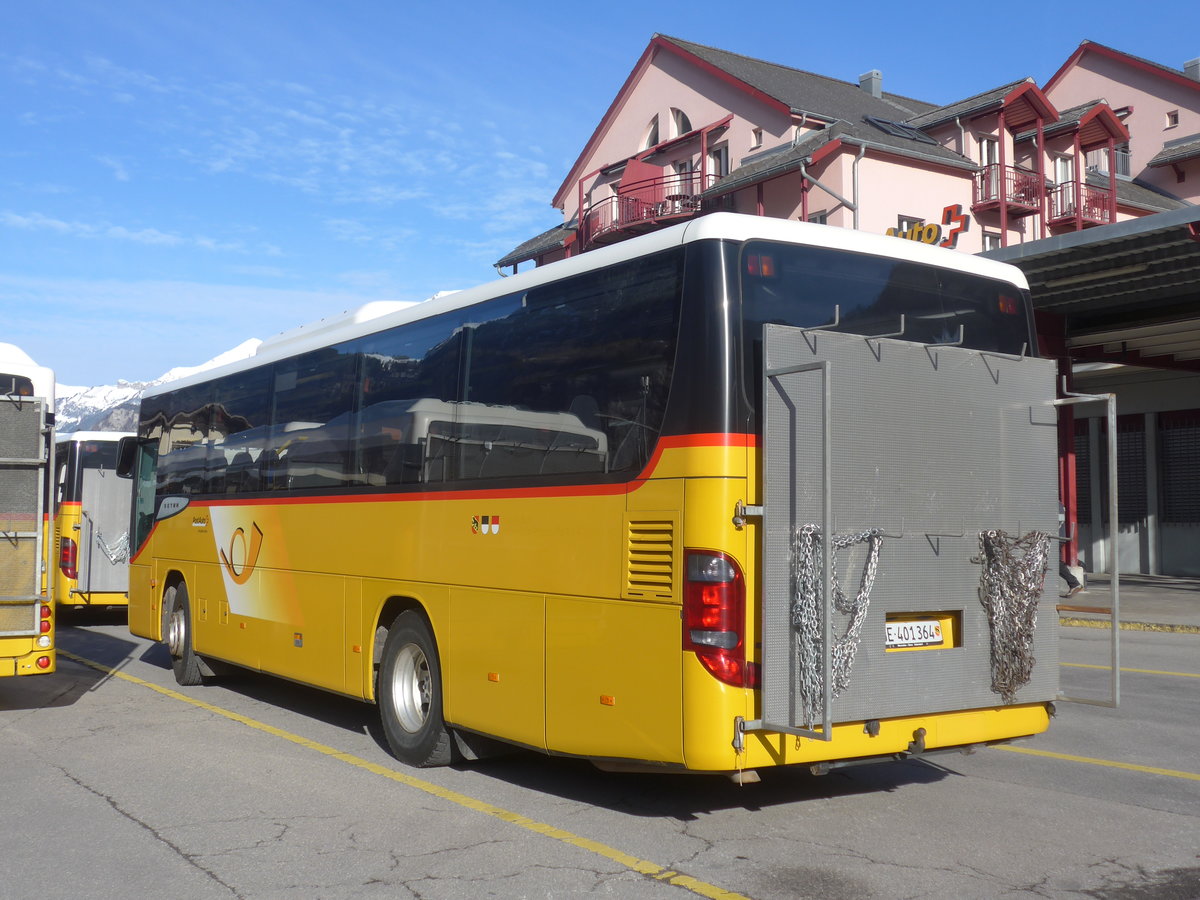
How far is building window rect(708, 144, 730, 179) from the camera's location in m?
38.8

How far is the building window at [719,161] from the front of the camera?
127 ft

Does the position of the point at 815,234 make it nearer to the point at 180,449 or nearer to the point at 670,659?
the point at 670,659

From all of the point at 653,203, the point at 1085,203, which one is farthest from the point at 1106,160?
the point at 653,203

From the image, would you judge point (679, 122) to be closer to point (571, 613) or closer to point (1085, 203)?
point (1085, 203)

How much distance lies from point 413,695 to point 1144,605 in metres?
15.7

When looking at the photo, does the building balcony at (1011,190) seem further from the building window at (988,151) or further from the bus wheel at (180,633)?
the bus wheel at (180,633)

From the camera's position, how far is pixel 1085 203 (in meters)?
39.5

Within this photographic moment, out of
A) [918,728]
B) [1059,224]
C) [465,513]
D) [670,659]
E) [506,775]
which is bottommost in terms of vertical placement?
[506,775]

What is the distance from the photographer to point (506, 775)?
313 inches

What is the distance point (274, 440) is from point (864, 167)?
2807cm

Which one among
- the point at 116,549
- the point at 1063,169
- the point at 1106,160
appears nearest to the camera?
the point at 116,549

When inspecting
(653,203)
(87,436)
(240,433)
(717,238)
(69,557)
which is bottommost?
(69,557)

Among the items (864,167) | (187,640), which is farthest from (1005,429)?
(864,167)

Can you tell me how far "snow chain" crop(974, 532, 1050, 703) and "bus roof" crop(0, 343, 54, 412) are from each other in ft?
26.2
